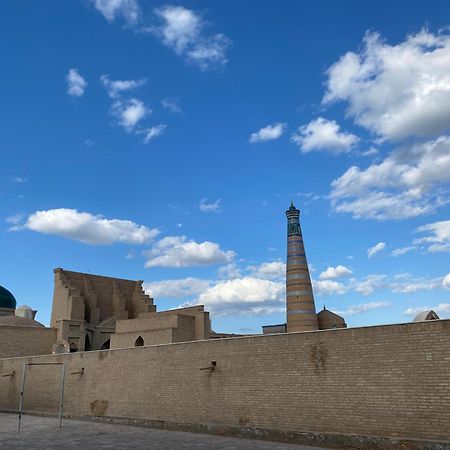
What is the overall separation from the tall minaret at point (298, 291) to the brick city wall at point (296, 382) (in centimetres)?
1323

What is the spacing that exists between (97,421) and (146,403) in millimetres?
3023

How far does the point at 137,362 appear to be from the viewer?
17797mm

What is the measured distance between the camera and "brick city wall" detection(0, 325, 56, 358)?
3053 centimetres

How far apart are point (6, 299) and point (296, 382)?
3881cm

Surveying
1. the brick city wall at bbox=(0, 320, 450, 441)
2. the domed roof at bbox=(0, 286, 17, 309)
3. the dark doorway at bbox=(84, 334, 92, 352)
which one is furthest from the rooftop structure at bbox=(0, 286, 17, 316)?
the brick city wall at bbox=(0, 320, 450, 441)

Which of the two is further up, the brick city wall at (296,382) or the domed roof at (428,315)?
the domed roof at (428,315)

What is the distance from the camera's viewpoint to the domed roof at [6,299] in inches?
1733

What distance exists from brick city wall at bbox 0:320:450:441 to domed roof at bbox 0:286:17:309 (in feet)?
93.1

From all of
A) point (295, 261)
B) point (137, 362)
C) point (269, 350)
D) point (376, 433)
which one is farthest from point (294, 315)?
point (376, 433)

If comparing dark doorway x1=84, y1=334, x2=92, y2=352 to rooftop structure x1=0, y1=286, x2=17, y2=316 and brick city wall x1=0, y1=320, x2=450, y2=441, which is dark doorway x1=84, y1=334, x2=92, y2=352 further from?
brick city wall x1=0, y1=320, x2=450, y2=441

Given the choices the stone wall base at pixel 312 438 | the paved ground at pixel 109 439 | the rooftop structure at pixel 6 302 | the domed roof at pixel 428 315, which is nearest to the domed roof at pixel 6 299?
the rooftop structure at pixel 6 302

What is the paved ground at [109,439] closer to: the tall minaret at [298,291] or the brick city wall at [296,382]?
the brick city wall at [296,382]

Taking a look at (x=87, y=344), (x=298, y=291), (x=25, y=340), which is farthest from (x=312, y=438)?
(x=87, y=344)

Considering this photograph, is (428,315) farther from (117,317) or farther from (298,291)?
(117,317)
